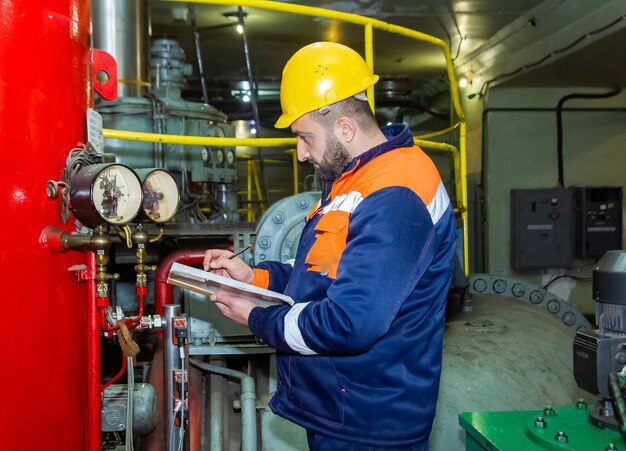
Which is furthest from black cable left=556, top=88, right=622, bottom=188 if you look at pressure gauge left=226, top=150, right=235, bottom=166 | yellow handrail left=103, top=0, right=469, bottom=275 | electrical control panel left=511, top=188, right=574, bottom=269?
pressure gauge left=226, top=150, right=235, bottom=166

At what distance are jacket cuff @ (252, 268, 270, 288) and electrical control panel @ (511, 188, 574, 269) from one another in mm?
5450

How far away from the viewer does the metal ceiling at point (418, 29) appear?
6074 millimetres

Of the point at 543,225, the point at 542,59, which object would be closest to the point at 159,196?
the point at 542,59

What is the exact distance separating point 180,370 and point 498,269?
5.55 metres

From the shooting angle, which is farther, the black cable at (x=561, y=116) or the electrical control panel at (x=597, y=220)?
the black cable at (x=561, y=116)

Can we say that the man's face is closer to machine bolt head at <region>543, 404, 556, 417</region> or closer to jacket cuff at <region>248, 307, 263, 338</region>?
jacket cuff at <region>248, 307, 263, 338</region>

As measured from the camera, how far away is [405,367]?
1.60 metres

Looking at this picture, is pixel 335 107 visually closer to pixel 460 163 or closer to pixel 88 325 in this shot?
pixel 88 325

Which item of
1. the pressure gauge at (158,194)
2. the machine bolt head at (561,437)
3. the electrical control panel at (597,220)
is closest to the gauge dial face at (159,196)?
the pressure gauge at (158,194)

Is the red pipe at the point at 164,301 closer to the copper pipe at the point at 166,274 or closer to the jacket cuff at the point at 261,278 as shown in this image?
the copper pipe at the point at 166,274

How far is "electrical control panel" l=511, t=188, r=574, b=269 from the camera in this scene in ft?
22.5

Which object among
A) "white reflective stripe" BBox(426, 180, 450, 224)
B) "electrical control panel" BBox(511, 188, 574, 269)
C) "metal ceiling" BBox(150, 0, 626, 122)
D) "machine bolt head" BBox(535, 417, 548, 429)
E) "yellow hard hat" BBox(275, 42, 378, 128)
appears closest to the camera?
"machine bolt head" BBox(535, 417, 548, 429)

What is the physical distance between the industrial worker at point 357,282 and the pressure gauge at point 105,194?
35cm

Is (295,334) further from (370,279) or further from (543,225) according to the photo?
(543,225)
